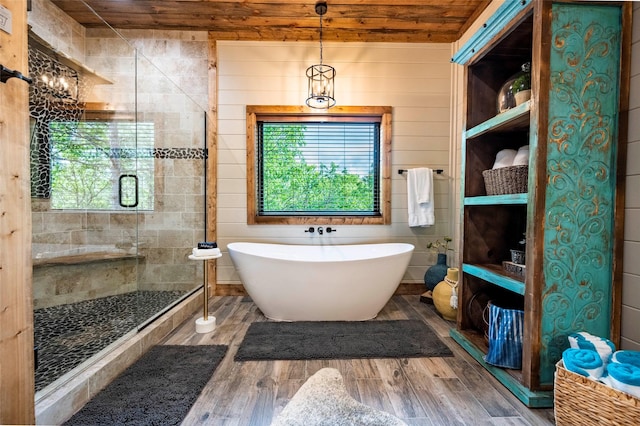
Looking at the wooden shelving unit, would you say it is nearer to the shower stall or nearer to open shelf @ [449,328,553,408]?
open shelf @ [449,328,553,408]

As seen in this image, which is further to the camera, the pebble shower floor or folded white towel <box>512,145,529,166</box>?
folded white towel <box>512,145,529,166</box>

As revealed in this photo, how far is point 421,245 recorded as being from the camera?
2.93 meters

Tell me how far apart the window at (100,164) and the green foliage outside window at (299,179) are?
1127mm

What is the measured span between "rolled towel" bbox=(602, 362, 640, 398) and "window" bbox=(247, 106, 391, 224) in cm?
200

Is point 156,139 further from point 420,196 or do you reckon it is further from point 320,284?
point 420,196

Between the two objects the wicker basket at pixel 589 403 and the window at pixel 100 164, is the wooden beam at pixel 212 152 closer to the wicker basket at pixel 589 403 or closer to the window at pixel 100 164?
the window at pixel 100 164

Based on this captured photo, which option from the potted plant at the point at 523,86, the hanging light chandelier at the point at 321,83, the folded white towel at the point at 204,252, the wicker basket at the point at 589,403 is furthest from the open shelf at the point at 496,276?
the hanging light chandelier at the point at 321,83

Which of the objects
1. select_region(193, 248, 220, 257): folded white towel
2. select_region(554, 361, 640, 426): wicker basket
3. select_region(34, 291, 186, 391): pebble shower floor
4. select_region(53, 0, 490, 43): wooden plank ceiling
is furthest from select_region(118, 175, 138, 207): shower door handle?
select_region(554, 361, 640, 426): wicker basket

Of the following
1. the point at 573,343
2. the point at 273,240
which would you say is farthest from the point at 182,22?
the point at 573,343

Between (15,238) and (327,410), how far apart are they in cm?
141

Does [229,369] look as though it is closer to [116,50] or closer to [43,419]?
[43,419]

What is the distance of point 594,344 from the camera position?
113 centimetres

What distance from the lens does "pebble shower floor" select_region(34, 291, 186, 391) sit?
134cm

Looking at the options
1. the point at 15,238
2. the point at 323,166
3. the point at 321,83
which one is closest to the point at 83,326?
the point at 15,238
